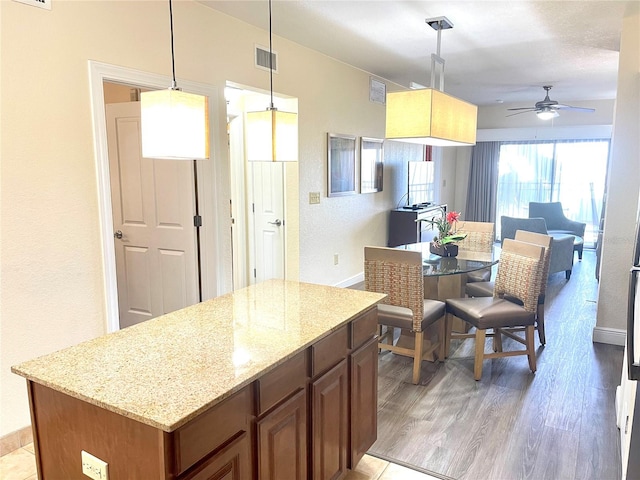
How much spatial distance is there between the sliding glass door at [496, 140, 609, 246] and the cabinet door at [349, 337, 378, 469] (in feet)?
25.7

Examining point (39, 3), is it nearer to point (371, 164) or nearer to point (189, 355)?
point (189, 355)

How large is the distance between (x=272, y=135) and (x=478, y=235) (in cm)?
298

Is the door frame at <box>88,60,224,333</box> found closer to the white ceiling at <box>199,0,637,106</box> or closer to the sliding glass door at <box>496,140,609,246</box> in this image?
the white ceiling at <box>199,0,637,106</box>

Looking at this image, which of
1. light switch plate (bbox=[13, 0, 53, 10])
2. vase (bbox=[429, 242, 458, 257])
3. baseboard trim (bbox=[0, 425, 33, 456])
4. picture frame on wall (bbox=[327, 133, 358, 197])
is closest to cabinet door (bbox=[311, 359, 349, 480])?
baseboard trim (bbox=[0, 425, 33, 456])

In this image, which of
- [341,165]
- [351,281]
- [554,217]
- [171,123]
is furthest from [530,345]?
[554,217]

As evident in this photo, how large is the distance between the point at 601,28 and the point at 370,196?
Answer: 2.98m

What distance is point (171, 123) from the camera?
1.76 meters

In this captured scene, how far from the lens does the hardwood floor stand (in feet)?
7.77

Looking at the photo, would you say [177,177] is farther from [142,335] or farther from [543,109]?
[543,109]

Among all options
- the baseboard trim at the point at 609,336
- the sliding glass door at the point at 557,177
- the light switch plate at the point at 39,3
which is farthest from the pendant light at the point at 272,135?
A: the sliding glass door at the point at 557,177

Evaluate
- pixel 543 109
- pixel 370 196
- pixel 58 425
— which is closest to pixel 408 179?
pixel 370 196

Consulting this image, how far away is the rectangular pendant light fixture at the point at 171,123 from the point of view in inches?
68.9

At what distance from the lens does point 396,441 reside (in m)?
2.57

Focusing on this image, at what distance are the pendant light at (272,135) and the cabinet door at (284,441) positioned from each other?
1.21 metres
